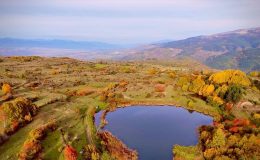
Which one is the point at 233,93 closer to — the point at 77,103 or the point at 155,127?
the point at 155,127

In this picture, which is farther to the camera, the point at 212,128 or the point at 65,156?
the point at 212,128

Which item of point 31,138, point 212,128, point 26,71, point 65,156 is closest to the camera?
point 65,156

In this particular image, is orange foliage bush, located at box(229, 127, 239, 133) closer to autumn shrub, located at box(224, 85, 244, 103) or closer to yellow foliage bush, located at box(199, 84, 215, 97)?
autumn shrub, located at box(224, 85, 244, 103)

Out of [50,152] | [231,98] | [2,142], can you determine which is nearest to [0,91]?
[2,142]

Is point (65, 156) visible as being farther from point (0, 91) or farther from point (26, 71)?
point (26, 71)

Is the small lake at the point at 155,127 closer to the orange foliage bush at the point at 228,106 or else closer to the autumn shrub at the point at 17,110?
the orange foliage bush at the point at 228,106

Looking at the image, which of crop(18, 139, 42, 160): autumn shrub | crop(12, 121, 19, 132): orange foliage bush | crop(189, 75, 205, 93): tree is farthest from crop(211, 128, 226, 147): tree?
crop(12, 121, 19, 132): orange foliage bush

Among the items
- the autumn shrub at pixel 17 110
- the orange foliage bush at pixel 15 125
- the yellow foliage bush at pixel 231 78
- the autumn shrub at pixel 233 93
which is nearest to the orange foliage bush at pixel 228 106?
the autumn shrub at pixel 233 93

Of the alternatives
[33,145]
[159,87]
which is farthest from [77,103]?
[33,145]
